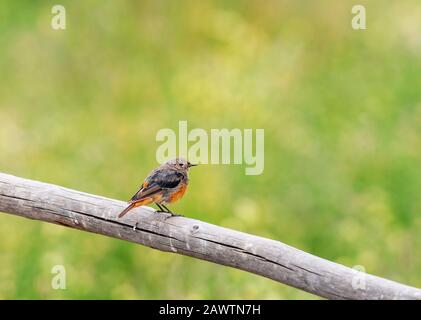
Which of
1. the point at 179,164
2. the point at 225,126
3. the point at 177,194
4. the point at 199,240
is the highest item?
the point at 225,126

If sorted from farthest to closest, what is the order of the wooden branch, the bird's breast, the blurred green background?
the blurred green background → the bird's breast → the wooden branch

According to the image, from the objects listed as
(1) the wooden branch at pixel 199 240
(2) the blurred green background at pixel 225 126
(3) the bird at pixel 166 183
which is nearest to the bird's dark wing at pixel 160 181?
(3) the bird at pixel 166 183

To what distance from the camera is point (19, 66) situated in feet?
33.4

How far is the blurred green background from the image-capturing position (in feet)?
21.9

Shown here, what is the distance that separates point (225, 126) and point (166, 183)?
2.67 m

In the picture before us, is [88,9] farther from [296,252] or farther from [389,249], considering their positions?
[296,252]

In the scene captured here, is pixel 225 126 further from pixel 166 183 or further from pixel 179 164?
pixel 166 183

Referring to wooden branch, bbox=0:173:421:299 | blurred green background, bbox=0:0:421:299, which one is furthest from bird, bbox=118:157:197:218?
blurred green background, bbox=0:0:421:299

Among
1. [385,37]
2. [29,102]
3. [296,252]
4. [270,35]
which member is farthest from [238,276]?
[270,35]

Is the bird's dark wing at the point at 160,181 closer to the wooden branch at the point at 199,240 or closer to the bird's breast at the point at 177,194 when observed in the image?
the bird's breast at the point at 177,194

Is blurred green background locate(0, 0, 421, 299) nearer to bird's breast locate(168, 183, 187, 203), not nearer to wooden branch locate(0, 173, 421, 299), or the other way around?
bird's breast locate(168, 183, 187, 203)

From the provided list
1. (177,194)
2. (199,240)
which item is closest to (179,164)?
(177,194)

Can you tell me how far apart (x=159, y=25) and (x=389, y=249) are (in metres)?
5.07

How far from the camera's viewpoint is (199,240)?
12.8 ft
